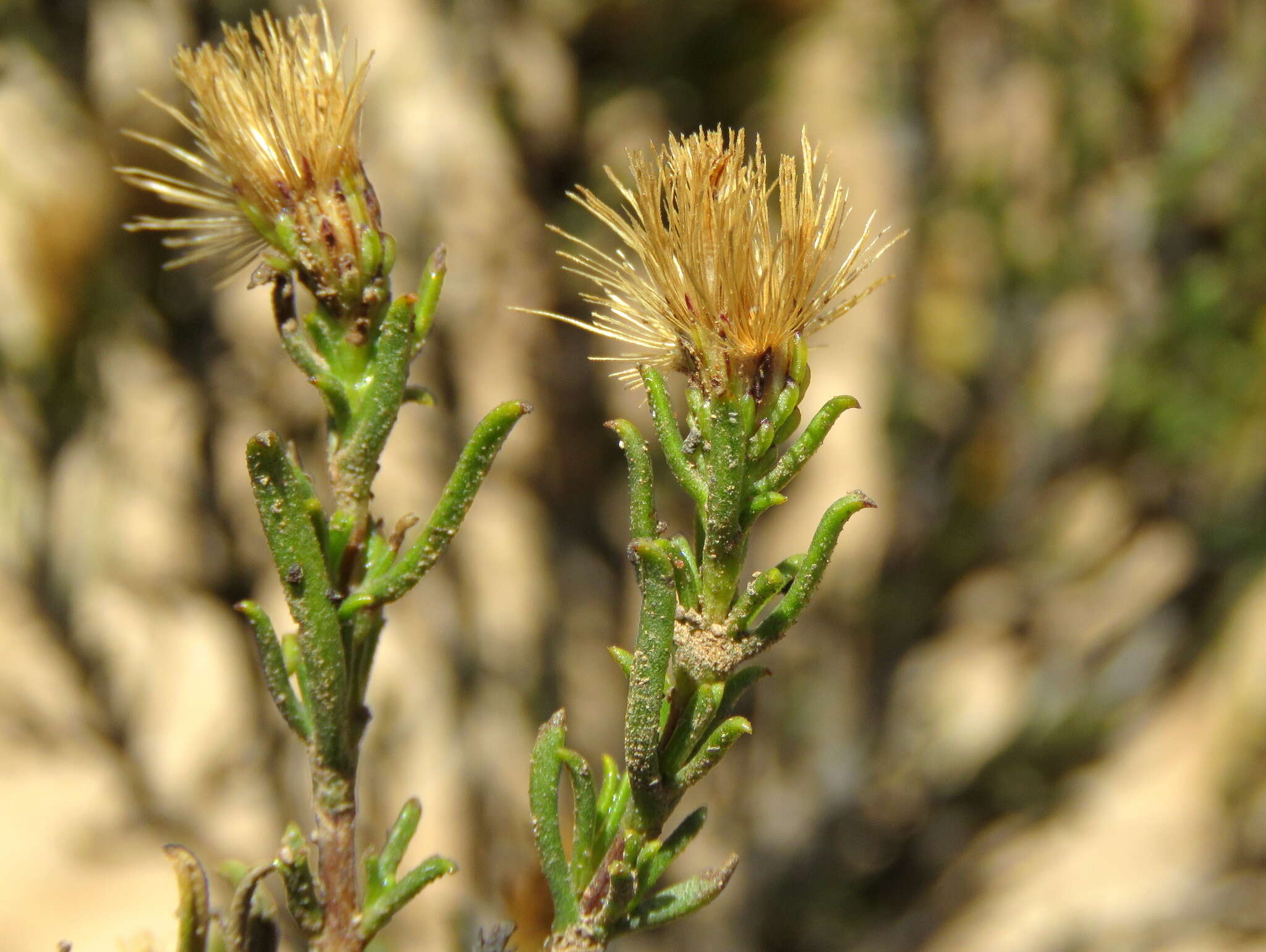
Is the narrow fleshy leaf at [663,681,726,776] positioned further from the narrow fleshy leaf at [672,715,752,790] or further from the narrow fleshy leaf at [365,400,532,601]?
the narrow fleshy leaf at [365,400,532,601]

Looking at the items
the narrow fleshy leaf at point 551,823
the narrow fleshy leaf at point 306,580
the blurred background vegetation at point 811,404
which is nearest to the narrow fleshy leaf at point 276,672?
the narrow fleshy leaf at point 306,580

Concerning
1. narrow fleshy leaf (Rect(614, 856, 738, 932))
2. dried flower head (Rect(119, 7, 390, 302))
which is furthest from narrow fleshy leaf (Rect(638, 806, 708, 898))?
dried flower head (Rect(119, 7, 390, 302))

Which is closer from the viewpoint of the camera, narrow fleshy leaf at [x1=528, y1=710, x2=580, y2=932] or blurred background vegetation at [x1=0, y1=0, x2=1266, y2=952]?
narrow fleshy leaf at [x1=528, y1=710, x2=580, y2=932]

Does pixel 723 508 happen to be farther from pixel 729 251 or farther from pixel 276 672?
pixel 276 672

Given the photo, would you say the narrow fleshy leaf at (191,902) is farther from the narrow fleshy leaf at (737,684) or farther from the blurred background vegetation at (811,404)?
the blurred background vegetation at (811,404)

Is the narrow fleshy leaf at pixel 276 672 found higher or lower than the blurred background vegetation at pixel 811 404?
lower

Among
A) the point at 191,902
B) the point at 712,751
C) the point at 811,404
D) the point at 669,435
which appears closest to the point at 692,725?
the point at 712,751
